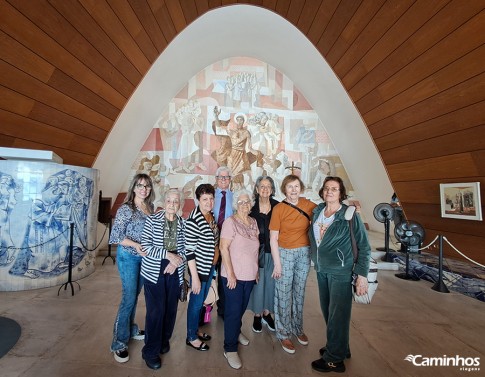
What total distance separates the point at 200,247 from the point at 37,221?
11.6 feet

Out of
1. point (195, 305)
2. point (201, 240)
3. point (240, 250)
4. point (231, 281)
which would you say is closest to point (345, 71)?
point (240, 250)

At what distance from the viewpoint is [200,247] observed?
2.33 metres

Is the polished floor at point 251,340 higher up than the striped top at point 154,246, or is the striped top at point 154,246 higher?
the striped top at point 154,246

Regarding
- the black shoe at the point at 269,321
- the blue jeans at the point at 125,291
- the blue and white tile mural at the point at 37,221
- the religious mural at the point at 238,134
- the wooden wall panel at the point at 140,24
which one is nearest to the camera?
the blue jeans at the point at 125,291

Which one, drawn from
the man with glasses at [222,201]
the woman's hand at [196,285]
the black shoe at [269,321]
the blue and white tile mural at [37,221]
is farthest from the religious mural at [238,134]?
the woman's hand at [196,285]

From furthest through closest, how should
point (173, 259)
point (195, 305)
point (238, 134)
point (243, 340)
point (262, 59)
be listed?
point (262, 59)
point (238, 134)
point (243, 340)
point (195, 305)
point (173, 259)

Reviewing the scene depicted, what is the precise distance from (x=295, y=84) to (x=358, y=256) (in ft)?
26.4

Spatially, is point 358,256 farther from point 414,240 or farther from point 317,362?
point 414,240

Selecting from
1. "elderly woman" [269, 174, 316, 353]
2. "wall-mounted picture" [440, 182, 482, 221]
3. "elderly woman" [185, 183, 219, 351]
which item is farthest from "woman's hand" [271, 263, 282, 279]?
"wall-mounted picture" [440, 182, 482, 221]

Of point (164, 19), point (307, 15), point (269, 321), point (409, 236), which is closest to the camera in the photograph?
point (269, 321)

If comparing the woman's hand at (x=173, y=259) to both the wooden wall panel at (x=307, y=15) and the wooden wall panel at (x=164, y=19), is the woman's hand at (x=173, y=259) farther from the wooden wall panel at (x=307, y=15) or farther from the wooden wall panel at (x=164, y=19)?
the wooden wall panel at (x=307, y=15)

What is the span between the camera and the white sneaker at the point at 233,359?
2273mm

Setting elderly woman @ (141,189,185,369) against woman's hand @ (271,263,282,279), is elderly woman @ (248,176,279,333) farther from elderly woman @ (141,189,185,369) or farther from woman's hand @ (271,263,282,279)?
elderly woman @ (141,189,185,369)

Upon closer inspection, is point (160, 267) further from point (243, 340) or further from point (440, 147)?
point (440, 147)
